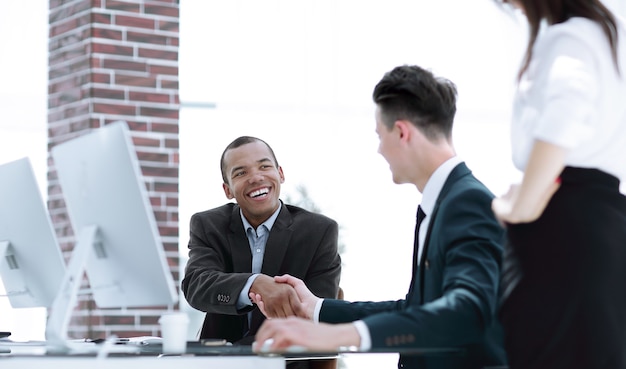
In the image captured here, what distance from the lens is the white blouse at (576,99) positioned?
5.56 ft

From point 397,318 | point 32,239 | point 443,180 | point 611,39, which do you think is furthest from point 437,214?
point 32,239

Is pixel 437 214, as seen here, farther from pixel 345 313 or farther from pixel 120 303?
pixel 120 303

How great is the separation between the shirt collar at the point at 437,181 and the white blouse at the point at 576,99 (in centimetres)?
40

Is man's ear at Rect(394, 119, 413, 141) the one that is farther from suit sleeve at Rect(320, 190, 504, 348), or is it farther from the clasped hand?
the clasped hand

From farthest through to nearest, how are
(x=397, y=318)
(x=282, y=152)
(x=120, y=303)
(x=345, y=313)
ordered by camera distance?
(x=282, y=152)
(x=345, y=313)
(x=120, y=303)
(x=397, y=318)

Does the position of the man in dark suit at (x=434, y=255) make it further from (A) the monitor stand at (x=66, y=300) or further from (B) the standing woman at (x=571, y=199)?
(A) the monitor stand at (x=66, y=300)

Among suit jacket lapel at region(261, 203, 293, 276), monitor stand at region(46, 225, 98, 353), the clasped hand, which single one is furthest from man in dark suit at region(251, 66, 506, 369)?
suit jacket lapel at region(261, 203, 293, 276)

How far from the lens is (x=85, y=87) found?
4457 mm

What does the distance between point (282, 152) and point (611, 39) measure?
3.75 m

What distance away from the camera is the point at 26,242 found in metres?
2.81

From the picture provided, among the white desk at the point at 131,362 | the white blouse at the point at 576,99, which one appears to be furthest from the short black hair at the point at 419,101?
the white desk at the point at 131,362

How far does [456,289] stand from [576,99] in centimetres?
47

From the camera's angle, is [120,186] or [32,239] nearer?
[120,186]

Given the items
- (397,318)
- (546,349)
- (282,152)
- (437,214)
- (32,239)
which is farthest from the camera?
(282,152)
